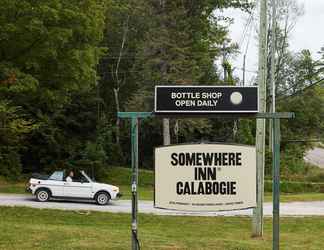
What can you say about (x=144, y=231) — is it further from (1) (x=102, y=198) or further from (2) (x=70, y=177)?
(2) (x=70, y=177)

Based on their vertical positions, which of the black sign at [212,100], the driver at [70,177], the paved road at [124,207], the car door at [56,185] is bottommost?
the paved road at [124,207]

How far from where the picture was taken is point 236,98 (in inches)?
304

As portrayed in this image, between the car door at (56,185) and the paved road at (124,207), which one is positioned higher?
the car door at (56,185)

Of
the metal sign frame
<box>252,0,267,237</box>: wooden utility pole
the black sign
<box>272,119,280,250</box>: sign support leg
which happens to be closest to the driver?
<box>252,0,267,237</box>: wooden utility pole

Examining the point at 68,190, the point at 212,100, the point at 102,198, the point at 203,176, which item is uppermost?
the point at 212,100

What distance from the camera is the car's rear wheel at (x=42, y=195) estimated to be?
2800 centimetres

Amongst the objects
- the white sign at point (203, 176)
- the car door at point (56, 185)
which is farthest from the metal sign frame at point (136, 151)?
the car door at point (56, 185)

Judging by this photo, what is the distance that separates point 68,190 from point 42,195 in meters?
1.19

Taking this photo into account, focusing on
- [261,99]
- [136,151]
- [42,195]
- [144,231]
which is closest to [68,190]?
[42,195]

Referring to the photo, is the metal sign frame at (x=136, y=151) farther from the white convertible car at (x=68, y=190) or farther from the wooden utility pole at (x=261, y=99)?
the white convertible car at (x=68, y=190)

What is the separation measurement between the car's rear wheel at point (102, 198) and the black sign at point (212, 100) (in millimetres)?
20735

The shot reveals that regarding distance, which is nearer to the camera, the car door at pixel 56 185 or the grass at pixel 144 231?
the grass at pixel 144 231

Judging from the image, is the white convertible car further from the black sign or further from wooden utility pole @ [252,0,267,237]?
the black sign

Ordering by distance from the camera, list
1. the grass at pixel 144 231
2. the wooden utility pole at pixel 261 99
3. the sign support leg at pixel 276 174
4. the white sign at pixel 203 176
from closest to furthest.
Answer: the sign support leg at pixel 276 174, the white sign at pixel 203 176, the grass at pixel 144 231, the wooden utility pole at pixel 261 99
